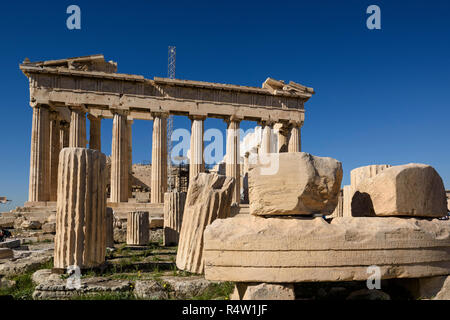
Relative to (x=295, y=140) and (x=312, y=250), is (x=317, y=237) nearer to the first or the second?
(x=312, y=250)

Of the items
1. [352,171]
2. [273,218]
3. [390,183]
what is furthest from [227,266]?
[352,171]

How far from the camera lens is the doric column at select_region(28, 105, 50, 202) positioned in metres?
17.0

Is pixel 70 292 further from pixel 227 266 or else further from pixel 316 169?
pixel 316 169

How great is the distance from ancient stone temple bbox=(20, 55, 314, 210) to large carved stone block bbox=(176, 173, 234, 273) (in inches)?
464

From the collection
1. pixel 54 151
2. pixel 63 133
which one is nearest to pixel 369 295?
pixel 54 151

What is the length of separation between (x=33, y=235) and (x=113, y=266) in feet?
29.8

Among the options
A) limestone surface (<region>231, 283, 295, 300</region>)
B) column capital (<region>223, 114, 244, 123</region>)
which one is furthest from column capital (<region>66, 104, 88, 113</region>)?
limestone surface (<region>231, 283, 295, 300</region>)

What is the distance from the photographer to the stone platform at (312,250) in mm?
3396

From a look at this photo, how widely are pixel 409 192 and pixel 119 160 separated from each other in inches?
657

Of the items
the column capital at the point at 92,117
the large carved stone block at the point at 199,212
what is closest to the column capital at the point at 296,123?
the column capital at the point at 92,117

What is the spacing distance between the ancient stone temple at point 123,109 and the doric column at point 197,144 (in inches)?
2.5

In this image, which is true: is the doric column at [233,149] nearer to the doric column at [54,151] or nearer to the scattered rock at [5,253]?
the doric column at [54,151]

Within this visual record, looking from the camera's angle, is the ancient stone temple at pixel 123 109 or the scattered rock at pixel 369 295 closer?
the scattered rock at pixel 369 295
